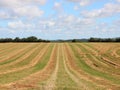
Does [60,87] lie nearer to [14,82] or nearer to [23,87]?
[23,87]

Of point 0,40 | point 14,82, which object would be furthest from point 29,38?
point 14,82

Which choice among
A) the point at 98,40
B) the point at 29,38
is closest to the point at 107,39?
the point at 98,40

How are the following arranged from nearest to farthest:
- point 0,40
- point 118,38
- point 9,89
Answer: point 9,89 → point 118,38 → point 0,40

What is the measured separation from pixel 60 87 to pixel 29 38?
3784 inches

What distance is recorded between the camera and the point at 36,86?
13.9m

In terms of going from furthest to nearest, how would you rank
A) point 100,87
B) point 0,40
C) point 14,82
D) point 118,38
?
1. point 0,40
2. point 118,38
3. point 14,82
4. point 100,87

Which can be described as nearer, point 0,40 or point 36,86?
point 36,86

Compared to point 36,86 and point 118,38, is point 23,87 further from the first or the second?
point 118,38

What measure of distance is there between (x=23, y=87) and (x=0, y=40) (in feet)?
310

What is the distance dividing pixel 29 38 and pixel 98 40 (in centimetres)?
2791

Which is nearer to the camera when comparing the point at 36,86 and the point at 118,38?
the point at 36,86

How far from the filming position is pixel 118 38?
92.8 metres

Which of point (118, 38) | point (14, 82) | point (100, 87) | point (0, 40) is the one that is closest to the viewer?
point (100, 87)

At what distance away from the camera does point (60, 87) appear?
13.6 metres
